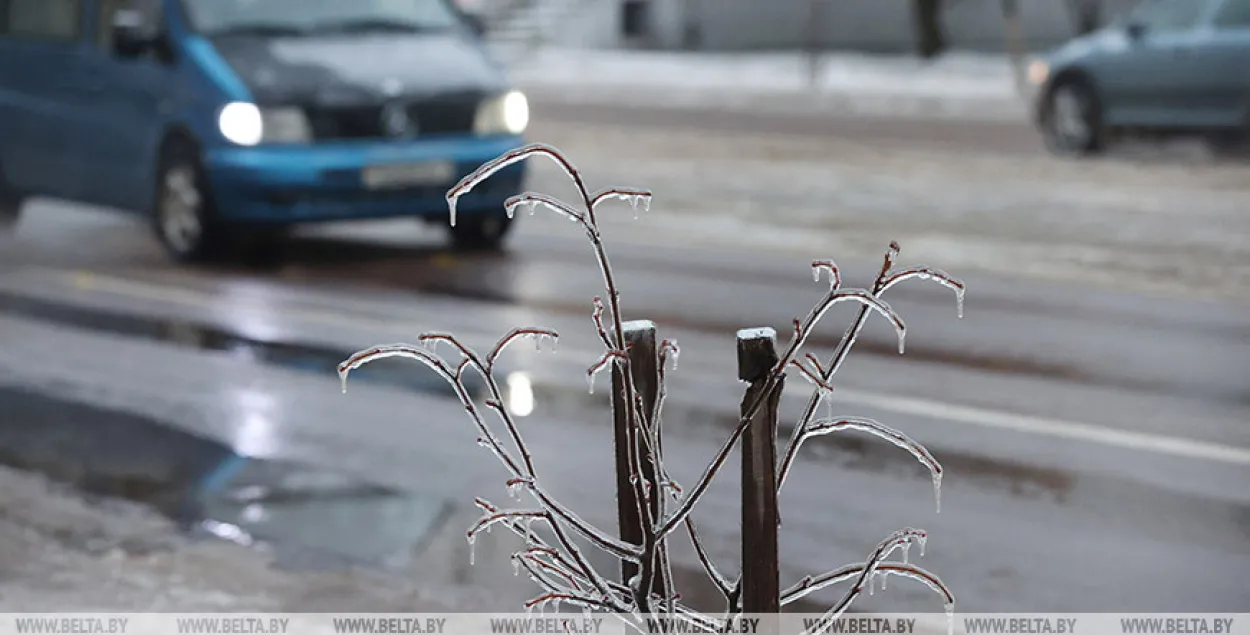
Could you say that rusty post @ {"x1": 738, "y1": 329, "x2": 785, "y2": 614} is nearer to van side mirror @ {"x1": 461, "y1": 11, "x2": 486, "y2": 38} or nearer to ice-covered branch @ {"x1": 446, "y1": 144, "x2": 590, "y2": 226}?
ice-covered branch @ {"x1": 446, "y1": 144, "x2": 590, "y2": 226}

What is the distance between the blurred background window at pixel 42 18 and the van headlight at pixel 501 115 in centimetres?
266

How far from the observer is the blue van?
1166 cm

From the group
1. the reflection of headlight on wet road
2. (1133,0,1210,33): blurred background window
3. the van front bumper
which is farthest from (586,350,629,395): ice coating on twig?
(1133,0,1210,33): blurred background window

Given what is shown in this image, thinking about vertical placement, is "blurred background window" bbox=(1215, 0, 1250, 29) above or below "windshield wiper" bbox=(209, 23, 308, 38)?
above

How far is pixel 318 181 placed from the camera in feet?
38.2

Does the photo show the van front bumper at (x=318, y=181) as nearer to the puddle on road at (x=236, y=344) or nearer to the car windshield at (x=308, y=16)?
the car windshield at (x=308, y=16)

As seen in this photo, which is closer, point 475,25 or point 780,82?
point 475,25

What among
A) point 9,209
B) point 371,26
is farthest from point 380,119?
point 9,209

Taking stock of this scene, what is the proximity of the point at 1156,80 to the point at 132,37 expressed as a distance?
9458 mm

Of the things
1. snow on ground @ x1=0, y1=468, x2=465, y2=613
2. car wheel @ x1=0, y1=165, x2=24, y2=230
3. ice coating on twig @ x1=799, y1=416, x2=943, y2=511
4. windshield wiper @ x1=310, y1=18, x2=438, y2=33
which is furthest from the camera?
car wheel @ x1=0, y1=165, x2=24, y2=230

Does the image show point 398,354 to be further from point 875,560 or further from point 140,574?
point 140,574

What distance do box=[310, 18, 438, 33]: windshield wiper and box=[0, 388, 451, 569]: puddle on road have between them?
16.5 ft

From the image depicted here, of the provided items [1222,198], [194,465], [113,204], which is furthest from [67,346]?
[1222,198]

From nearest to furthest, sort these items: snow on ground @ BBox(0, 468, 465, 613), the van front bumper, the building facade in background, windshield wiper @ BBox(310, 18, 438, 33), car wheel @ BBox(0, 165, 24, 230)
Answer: snow on ground @ BBox(0, 468, 465, 613)
the van front bumper
windshield wiper @ BBox(310, 18, 438, 33)
car wheel @ BBox(0, 165, 24, 230)
the building facade in background
